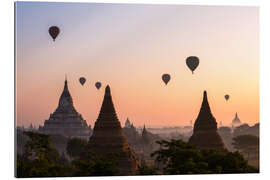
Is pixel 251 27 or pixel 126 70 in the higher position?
pixel 251 27

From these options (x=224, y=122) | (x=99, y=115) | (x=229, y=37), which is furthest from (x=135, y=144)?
(x=229, y=37)

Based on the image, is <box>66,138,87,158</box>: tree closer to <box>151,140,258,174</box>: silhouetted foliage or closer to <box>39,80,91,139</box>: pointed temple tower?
<box>39,80,91,139</box>: pointed temple tower

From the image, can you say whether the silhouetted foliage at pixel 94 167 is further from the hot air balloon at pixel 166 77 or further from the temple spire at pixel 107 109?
the hot air balloon at pixel 166 77

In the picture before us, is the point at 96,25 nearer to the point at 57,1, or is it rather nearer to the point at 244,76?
the point at 57,1

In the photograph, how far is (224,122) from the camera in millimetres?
20984

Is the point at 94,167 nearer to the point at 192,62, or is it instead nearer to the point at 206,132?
the point at 192,62

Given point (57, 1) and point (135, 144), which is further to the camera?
point (135, 144)

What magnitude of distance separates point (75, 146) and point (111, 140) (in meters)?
2.05

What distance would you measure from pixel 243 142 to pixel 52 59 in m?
6.30

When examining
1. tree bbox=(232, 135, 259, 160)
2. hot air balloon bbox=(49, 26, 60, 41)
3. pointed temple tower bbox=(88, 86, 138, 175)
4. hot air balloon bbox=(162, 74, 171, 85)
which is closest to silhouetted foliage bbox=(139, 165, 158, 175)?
pointed temple tower bbox=(88, 86, 138, 175)

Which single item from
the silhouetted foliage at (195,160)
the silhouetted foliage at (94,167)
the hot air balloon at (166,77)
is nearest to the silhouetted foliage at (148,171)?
the silhouetted foliage at (195,160)

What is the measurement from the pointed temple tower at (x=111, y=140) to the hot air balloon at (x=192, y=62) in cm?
250

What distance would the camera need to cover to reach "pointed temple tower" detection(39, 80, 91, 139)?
2003 cm

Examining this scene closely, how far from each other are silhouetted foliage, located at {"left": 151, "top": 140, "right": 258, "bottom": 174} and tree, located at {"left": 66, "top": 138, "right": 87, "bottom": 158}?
2.19 m
